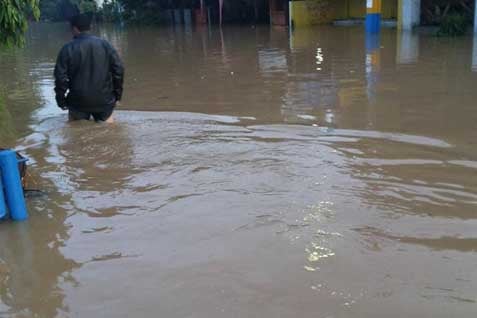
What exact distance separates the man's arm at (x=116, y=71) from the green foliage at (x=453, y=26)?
51.3 feet

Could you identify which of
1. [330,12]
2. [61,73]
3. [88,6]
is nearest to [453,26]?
[330,12]

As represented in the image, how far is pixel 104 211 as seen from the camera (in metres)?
4.89

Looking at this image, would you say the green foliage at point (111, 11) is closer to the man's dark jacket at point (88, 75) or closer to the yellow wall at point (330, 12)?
the yellow wall at point (330, 12)

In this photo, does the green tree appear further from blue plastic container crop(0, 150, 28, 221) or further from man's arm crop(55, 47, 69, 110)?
blue plastic container crop(0, 150, 28, 221)

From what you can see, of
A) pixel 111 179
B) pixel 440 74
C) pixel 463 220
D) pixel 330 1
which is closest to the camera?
pixel 463 220

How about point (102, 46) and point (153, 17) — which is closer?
point (102, 46)

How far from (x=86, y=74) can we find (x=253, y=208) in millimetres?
3322

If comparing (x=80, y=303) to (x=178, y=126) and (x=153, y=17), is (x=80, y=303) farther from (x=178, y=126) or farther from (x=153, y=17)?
(x=153, y=17)

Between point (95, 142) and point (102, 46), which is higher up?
point (102, 46)

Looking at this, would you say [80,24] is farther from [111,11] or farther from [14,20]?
[111,11]

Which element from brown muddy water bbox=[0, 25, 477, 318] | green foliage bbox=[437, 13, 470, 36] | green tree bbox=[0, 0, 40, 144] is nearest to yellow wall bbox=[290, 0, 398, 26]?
green foliage bbox=[437, 13, 470, 36]

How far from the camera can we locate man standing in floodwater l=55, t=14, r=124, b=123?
22.7 ft

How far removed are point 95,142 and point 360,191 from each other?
11.2 ft

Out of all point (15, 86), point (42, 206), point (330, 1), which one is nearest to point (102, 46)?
point (42, 206)
